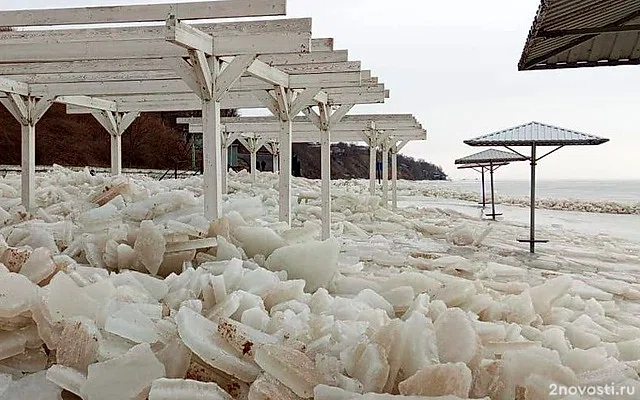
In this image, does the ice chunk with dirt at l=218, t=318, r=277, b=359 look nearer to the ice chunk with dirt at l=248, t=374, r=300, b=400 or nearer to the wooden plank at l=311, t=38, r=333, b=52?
the ice chunk with dirt at l=248, t=374, r=300, b=400

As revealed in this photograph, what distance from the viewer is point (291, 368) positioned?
2154mm

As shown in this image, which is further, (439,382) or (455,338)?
(455,338)

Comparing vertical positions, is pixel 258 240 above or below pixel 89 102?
below

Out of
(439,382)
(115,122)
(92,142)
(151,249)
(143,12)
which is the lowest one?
(439,382)

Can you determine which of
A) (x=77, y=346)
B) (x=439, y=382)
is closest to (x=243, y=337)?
(x=77, y=346)

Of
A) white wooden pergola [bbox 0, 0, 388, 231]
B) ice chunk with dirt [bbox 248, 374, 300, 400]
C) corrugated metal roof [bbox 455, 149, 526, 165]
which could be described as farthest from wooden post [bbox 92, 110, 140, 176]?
ice chunk with dirt [bbox 248, 374, 300, 400]

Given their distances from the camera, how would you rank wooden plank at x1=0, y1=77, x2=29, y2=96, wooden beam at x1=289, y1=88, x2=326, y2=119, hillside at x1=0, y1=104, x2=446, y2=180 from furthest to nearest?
hillside at x1=0, y1=104, x2=446, y2=180 → wooden plank at x1=0, y1=77, x2=29, y2=96 → wooden beam at x1=289, y1=88, x2=326, y2=119

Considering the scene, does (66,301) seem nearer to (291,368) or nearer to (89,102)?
(291,368)

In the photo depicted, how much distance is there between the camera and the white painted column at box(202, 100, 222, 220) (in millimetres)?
5574

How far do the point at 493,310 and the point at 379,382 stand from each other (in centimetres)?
139

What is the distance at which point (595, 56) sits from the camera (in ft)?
16.5

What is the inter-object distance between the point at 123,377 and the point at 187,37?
3.32 m

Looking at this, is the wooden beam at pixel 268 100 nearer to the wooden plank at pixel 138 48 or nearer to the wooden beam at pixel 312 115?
the wooden beam at pixel 312 115

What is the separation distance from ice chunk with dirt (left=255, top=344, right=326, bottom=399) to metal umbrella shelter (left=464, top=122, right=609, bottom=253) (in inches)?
251
